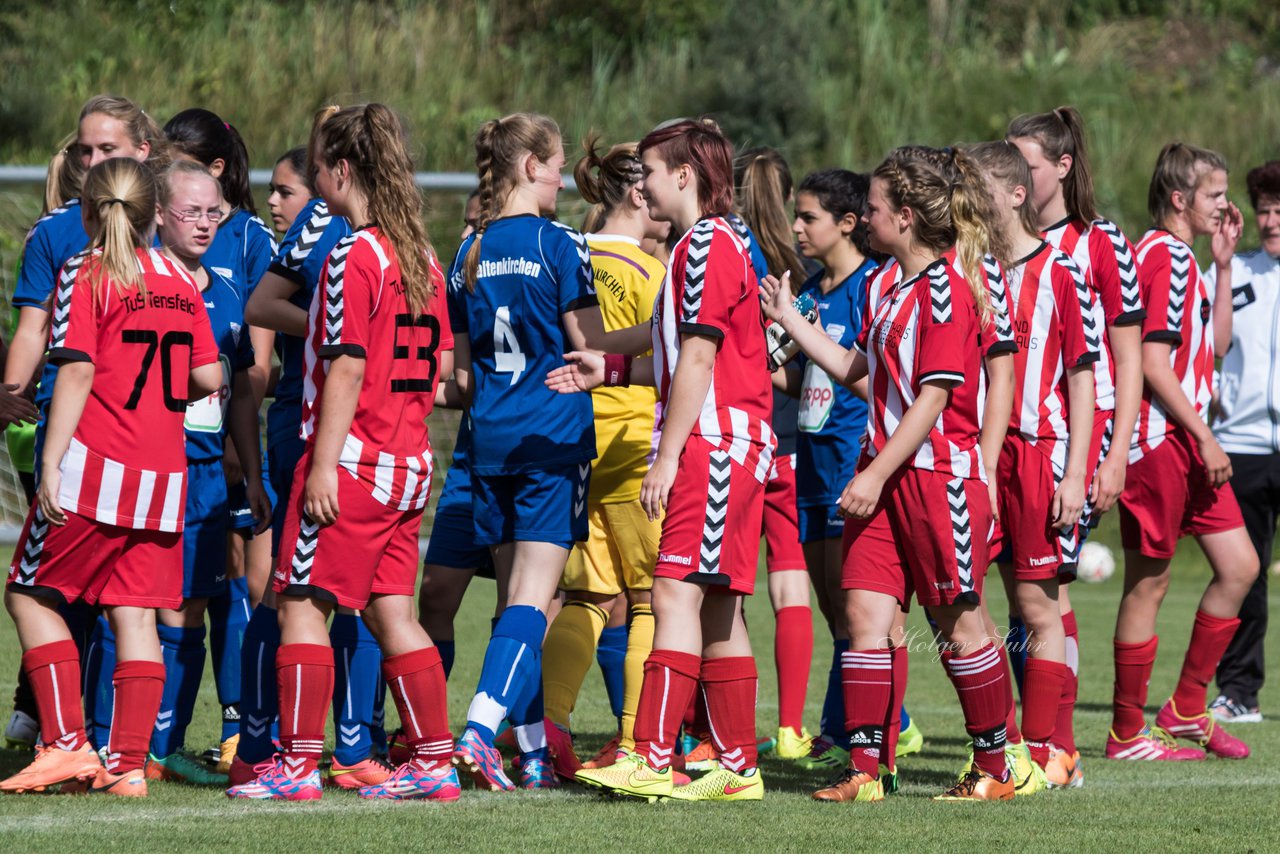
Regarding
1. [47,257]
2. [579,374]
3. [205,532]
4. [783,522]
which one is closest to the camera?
[579,374]

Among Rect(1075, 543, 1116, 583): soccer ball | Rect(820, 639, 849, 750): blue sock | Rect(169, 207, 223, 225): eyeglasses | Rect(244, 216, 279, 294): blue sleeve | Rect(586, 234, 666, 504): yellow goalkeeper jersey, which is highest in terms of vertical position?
Rect(169, 207, 223, 225): eyeglasses

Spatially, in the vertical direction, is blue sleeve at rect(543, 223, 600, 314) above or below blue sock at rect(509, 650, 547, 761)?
above

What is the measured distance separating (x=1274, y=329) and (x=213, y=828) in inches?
210

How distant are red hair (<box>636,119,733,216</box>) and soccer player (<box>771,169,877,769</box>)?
1.23 meters

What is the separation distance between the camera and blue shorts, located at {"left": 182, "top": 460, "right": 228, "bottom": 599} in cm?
543

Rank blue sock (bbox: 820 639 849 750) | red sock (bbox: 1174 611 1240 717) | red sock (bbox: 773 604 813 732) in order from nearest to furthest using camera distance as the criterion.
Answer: blue sock (bbox: 820 639 849 750)
red sock (bbox: 773 604 813 732)
red sock (bbox: 1174 611 1240 717)

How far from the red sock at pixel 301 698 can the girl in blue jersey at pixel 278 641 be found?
1.07ft

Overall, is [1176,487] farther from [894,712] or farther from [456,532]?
[456,532]

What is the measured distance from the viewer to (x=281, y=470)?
5.49 metres

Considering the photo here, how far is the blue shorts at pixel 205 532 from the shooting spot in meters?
5.43

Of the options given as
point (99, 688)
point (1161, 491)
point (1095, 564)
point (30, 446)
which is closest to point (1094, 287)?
point (1161, 491)

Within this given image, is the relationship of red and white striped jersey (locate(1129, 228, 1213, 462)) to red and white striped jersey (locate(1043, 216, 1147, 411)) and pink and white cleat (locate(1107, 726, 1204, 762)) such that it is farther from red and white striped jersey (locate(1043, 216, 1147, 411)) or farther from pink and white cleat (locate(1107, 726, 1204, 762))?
pink and white cleat (locate(1107, 726, 1204, 762))

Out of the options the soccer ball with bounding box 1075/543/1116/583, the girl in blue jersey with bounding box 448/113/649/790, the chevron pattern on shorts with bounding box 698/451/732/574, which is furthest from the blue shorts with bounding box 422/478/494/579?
the soccer ball with bounding box 1075/543/1116/583

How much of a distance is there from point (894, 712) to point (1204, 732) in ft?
5.24
